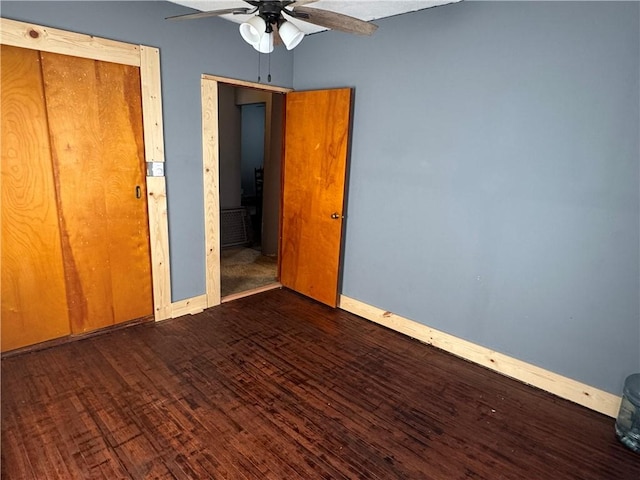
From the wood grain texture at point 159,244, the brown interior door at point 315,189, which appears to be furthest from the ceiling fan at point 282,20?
the wood grain texture at point 159,244

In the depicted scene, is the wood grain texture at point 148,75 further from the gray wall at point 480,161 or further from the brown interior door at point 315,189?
the brown interior door at point 315,189

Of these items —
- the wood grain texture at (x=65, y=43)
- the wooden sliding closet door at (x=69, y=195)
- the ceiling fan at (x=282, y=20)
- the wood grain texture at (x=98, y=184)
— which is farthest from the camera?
the wood grain texture at (x=98, y=184)

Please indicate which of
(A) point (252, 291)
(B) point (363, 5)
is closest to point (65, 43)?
(B) point (363, 5)

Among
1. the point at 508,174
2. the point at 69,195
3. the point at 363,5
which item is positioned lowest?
the point at 69,195

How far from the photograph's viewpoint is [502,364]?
8.96 ft

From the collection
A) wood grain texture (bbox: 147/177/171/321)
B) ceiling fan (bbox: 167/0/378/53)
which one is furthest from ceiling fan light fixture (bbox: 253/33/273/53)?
wood grain texture (bbox: 147/177/171/321)

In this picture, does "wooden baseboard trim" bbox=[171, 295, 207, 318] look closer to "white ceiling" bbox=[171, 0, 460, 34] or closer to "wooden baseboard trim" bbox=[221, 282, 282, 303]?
"wooden baseboard trim" bbox=[221, 282, 282, 303]

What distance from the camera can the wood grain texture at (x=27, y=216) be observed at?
2.40 m

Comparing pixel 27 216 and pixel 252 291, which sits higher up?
pixel 27 216

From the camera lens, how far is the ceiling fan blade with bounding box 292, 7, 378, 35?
1.89 m

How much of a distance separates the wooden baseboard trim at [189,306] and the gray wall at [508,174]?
160cm

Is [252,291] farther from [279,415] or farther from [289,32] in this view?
[289,32]

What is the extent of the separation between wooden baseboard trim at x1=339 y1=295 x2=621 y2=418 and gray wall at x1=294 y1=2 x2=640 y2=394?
0.06 meters

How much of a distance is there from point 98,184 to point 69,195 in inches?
→ 8.0
